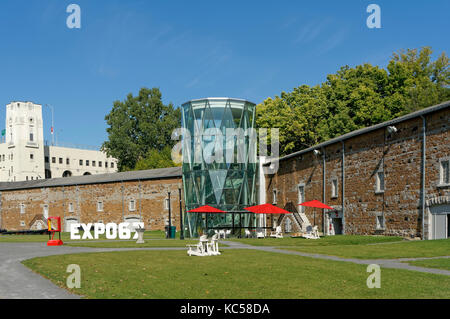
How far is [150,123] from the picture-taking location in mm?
78312

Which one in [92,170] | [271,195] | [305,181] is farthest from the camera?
[92,170]

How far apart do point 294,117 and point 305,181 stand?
16.2m

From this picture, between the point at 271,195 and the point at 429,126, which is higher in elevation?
the point at 429,126

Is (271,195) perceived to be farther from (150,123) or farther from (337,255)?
(150,123)

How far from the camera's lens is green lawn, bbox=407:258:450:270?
14.0 metres

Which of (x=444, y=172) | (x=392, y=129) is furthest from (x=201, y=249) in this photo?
(x=392, y=129)

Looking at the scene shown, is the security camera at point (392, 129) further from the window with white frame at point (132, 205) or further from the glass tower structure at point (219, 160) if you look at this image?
the window with white frame at point (132, 205)

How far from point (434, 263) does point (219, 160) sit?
2675 cm

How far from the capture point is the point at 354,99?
49.4 metres

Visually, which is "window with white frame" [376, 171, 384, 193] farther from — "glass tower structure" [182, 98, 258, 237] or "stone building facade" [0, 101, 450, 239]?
"glass tower structure" [182, 98, 258, 237]

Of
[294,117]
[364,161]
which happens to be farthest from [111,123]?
[364,161]

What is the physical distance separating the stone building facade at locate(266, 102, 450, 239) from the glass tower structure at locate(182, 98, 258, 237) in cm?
486

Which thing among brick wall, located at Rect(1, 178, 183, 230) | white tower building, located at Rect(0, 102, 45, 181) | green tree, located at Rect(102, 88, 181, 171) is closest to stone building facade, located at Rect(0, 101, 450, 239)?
brick wall, located at Rect(1, 178, 183, 230)

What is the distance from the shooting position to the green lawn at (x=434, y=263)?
14.0 meters
